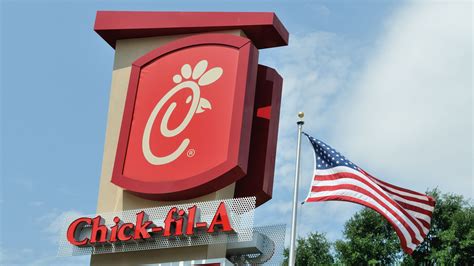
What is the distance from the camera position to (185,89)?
22.8m

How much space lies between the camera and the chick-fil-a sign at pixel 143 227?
1981 cm

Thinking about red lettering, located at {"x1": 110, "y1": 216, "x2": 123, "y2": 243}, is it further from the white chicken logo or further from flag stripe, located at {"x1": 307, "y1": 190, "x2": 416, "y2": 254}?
flag stripe, located at {"x1": 307, "y1": 190, "x2": 416, "y2": 254}

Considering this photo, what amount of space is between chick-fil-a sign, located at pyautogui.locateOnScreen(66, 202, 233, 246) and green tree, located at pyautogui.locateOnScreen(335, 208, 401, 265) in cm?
2470

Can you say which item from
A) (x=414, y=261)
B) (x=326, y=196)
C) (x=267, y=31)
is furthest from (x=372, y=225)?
(x=326, y=196)

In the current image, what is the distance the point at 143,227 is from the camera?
20.5 m

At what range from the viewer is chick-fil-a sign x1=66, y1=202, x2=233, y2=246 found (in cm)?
1981

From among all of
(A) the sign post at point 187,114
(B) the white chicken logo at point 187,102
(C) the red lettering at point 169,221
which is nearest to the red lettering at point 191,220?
(C) the red lettering at point 169,221

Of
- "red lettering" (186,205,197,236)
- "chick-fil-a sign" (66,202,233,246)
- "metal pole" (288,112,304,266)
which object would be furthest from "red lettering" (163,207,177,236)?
"metal pole" (288,112,304,266)

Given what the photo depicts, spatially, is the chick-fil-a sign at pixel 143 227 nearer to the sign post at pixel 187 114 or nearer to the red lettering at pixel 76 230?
the red lettering at pixel 76 230

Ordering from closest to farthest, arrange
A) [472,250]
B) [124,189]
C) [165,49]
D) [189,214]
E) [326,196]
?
[326,196] < [189,214] < [124,189] < [165,49] < [472,250]

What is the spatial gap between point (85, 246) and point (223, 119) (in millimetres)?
5193

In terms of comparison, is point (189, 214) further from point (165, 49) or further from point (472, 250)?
point (472, 250)

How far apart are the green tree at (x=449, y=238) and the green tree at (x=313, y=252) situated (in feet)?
16.5

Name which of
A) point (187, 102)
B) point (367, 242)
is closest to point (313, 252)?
point (367, 242)
